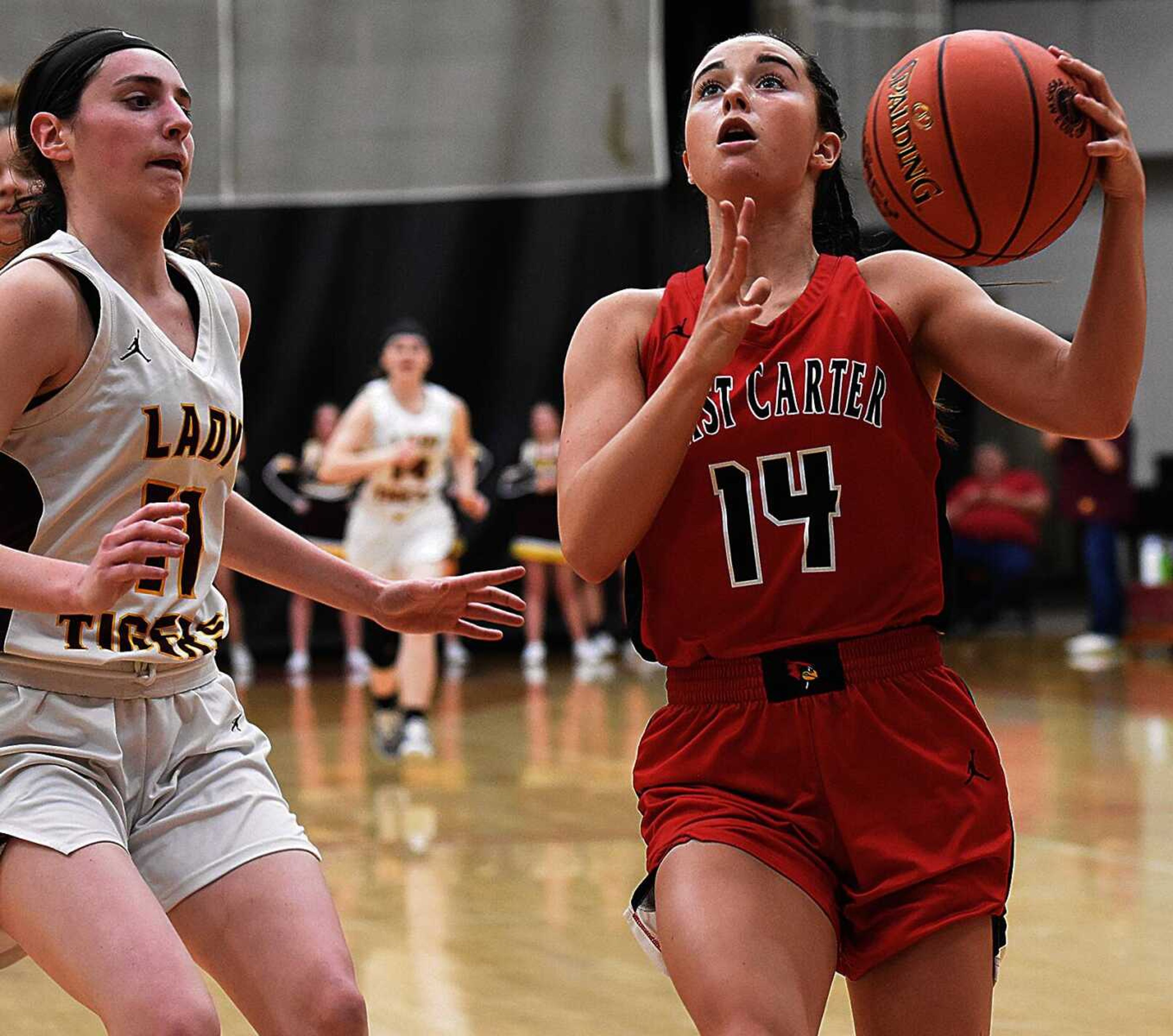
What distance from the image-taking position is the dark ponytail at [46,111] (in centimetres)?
243

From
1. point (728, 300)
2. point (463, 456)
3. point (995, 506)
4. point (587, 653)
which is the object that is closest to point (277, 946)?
point (728, 300)

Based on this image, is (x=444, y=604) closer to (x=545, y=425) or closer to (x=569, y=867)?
(x=569, y=867)

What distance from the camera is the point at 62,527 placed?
7.57 feet

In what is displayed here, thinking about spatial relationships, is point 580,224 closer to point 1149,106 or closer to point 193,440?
point 1149,106

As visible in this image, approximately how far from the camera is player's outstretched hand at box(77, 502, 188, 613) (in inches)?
79.9

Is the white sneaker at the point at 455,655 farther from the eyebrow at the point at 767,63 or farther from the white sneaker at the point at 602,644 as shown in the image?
the eyebrow at the point at 767,63

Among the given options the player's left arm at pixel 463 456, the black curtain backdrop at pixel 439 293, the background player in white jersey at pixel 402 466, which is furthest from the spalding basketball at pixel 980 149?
the black curtain backdrop at pixel 439 293

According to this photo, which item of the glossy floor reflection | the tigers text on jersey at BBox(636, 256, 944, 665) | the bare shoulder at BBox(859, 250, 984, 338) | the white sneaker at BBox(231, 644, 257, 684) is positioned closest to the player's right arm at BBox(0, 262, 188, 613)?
the tigers text on jersey at BBox(636, 256, 944, 665)

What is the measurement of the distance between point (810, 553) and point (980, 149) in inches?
23.9

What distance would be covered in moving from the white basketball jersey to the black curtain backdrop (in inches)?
173

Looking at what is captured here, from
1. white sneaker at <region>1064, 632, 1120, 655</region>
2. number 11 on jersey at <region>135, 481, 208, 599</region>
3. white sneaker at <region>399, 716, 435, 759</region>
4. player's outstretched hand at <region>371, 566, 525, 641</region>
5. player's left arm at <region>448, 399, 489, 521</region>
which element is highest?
number 11 on jersey at <region>135, 481, 208, 599</region>

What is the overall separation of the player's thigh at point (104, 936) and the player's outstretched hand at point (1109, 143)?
1523 mm

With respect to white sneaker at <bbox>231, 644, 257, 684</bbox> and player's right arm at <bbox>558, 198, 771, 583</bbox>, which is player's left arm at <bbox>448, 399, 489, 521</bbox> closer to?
white sneaker at <bbox>231, 644, 257, 684</bbox>

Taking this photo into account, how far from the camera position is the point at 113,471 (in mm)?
2316
